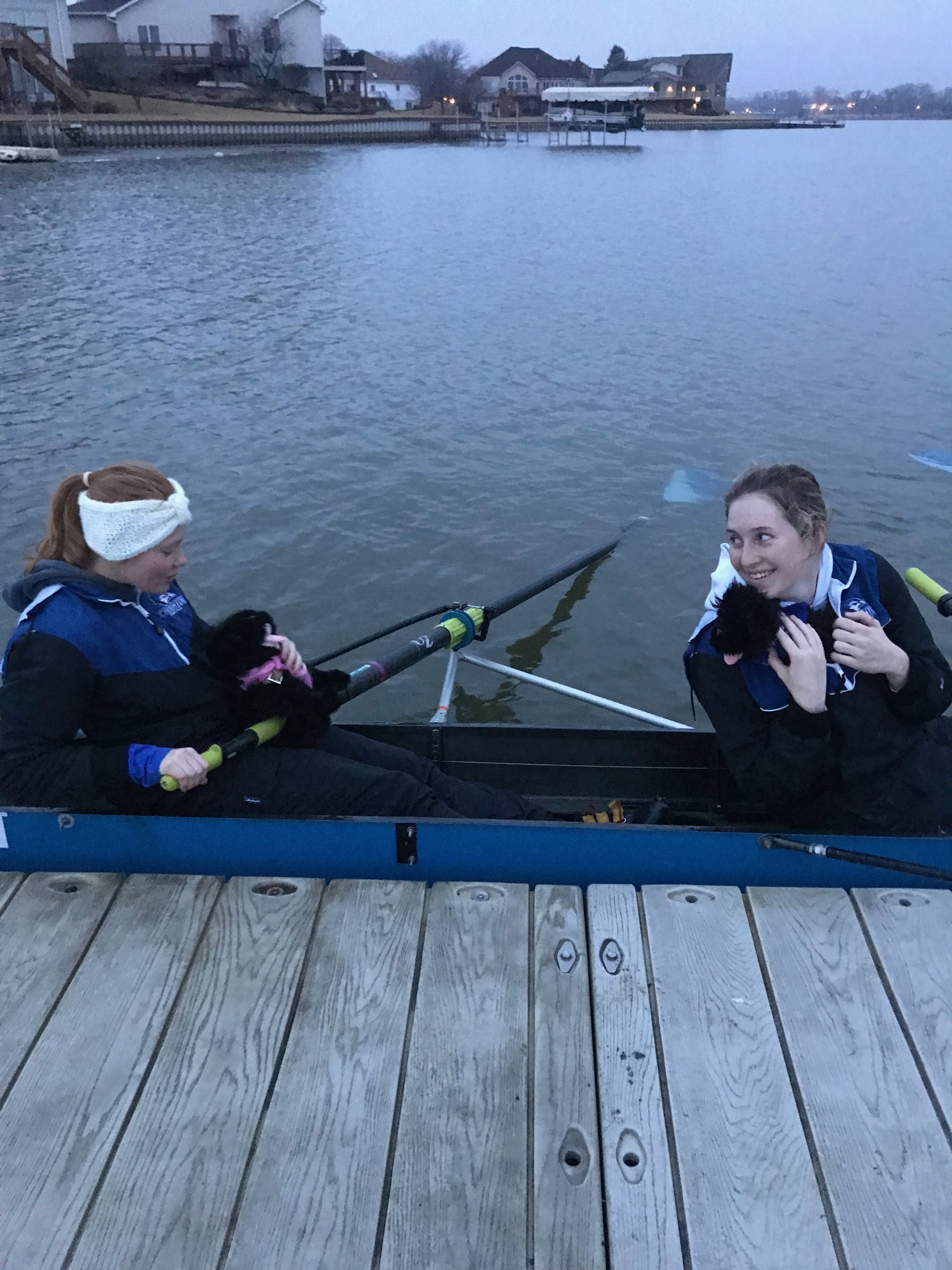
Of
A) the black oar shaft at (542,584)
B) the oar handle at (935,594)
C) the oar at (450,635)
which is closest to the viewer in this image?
the oar handle at (935,594)

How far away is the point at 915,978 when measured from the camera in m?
3.00

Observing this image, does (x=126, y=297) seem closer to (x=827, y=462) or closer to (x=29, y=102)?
(x=827, y=462)

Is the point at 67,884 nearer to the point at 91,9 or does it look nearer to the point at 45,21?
the point at 45,21

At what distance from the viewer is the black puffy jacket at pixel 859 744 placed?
3256mm

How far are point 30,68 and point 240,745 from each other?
65.9 meters

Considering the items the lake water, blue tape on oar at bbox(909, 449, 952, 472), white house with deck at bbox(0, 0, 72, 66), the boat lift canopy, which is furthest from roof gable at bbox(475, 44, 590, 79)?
blue tape on oar at bbox(909, 449, 952, 472)

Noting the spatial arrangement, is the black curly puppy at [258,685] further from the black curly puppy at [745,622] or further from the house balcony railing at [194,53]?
the house balcony railing at [194,53]

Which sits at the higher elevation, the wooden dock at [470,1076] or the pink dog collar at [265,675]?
the pink dog collar at [265,675]

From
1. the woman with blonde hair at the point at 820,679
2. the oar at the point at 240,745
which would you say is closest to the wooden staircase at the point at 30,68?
the oar at the point at 240,745

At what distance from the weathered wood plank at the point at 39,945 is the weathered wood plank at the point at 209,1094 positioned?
373mm

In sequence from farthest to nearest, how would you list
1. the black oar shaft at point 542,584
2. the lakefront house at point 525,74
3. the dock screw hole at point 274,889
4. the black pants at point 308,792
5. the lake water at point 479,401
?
the lakefront house at point 525,74
the lake water at point 479,401
the black oar shaft at point 542,584
the black pants at point 308,792
the dock screw hole at point 274,889

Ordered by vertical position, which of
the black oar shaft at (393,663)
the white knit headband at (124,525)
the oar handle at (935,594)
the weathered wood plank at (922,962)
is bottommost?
the black oar shaft at (393,663)

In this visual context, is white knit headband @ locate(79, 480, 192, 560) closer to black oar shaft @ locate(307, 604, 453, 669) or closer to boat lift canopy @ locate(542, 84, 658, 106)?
black oar shaft @ locate(307, 604, 453, 669)

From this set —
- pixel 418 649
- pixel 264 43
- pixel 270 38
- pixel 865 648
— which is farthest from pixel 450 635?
pixel 264 43
